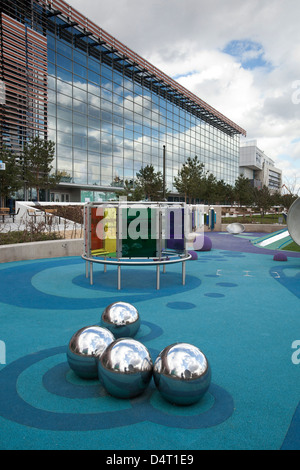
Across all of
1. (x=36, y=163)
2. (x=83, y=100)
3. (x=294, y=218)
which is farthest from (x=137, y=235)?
(x=83, y=100)

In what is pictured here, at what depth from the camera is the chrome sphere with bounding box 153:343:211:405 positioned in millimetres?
3557

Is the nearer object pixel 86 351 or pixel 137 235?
pixel 86 351

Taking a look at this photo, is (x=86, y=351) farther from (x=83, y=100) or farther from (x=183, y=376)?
(x=83, y=100)

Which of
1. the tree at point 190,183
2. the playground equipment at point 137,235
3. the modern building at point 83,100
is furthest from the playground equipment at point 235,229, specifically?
the playground equipment at point 137,235

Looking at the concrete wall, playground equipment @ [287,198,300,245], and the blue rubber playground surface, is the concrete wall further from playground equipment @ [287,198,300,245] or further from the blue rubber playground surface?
playground equipment @ [287,198,300,245]

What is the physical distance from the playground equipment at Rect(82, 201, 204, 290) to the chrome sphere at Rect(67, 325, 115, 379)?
15.7 ft

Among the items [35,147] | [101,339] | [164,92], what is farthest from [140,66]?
[101,339]

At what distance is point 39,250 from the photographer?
14.4 metres

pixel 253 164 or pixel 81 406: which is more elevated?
pixel 253 164

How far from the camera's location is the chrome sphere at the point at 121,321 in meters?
5.29

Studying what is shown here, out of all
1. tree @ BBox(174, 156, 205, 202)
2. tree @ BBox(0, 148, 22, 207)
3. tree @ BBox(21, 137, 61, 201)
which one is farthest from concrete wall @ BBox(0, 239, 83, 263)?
tree @ BBox(174, 156, 205, 202)

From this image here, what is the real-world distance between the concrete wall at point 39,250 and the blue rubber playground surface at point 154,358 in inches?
134

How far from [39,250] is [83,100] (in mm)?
33274

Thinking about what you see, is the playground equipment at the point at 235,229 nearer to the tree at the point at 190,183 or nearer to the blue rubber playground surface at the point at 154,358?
the blue rubber playground surface at the point at 154,358
